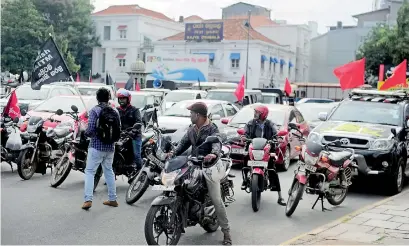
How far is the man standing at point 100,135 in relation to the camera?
26.7ft

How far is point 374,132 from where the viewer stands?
10.5 meters


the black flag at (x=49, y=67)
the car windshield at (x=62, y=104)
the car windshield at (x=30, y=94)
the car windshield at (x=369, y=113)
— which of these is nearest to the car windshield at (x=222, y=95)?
the car windshield at (x=30, y=94)

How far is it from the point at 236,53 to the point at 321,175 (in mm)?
48095

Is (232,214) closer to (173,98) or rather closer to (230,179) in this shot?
(230,179)

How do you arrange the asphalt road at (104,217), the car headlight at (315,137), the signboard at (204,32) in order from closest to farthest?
the asphalt road at (104,217)
the car headlight at (315,137)
the signboard at (204,32)

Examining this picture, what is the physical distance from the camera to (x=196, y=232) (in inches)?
280

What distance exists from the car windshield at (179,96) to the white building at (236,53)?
108 feet

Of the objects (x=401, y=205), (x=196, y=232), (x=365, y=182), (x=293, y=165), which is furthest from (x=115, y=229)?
(x=293, y=165)

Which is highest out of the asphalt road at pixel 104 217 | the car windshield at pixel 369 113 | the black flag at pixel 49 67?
the black flag at pixel 49 67

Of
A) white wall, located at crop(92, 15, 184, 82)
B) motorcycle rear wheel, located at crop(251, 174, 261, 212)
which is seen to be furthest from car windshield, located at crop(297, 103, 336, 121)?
white wall, located at crop(92, 15, 184, 82)

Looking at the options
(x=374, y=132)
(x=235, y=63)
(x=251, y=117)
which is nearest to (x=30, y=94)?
(x=251, y=117)

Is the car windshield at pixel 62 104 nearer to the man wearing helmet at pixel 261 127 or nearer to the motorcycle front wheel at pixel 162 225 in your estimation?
the man wearing helmet at pixel 261 127

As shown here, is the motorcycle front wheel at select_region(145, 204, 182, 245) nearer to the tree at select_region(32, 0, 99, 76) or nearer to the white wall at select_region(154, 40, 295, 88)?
the white wall at select_region(154, 40, 295, 88)

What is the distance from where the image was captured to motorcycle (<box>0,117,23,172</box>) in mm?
10312
